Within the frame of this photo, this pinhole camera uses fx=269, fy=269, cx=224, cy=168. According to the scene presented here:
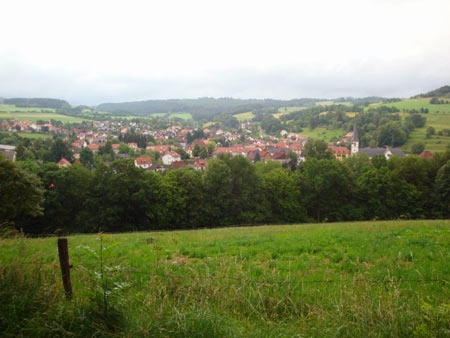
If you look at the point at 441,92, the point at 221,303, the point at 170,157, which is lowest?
the point at 170,157

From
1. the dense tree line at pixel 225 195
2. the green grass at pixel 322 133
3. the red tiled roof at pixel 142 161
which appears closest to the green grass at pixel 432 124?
the green grass at pixel 322 133

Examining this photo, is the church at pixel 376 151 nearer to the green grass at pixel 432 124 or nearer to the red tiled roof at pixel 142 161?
the green grass at pixel 432 124

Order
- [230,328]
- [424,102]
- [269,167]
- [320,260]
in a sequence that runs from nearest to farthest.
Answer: [230,328] < [320,260] < [269,167] < [424,102]

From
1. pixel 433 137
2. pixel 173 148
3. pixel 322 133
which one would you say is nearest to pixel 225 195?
pixel 173 148

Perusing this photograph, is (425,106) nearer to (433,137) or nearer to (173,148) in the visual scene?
(433,137)

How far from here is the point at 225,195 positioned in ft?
102

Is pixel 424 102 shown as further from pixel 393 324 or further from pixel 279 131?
pixel 393 324

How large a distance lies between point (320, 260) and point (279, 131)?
607ft

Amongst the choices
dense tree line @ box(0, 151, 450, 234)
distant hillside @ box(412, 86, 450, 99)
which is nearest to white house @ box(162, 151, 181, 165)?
dense tree line @ box(0, 151, 450, 234)

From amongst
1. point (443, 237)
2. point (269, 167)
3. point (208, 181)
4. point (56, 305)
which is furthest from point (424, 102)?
point (56, 305)

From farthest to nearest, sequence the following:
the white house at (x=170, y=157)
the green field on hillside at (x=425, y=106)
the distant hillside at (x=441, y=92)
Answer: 1. the distant hillside at (x=441, y=92)
2. the green field on hillside at (x=425, y=106)
3. the white house at (x=170, y=157)

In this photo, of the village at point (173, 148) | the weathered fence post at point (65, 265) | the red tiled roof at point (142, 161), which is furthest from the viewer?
the village at point (173, 148)

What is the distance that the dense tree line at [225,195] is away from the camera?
27.4m

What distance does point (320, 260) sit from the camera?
26.2ft
